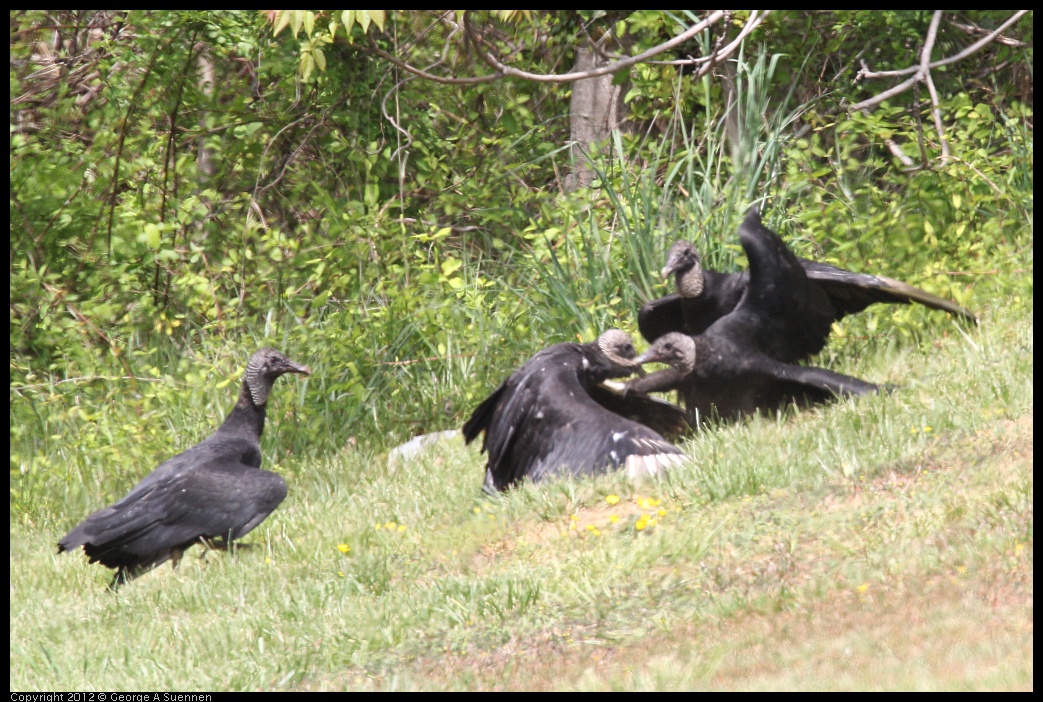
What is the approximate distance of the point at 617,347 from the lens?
17.9ft

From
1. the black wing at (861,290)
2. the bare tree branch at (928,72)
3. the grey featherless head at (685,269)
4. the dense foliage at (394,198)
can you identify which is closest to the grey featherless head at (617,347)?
the grey featherless head at (685,269)

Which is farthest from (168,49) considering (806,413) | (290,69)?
(806,413)

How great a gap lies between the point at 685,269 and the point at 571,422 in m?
1.32

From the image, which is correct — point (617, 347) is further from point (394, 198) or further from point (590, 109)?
point (590, 109)

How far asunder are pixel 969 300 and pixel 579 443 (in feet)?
9.10

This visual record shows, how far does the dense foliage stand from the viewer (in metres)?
6.85

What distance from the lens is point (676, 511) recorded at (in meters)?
4.19

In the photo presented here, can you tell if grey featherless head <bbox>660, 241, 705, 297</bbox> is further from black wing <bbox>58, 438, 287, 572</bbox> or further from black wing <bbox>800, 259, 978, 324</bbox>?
black wing <bbox>58, 438, 287, 572</bbox>

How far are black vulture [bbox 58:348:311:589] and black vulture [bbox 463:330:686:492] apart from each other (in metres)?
0.94

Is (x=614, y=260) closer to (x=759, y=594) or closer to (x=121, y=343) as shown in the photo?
(x=121, y=343)

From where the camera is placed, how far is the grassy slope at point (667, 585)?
322cm

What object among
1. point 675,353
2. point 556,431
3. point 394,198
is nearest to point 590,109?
point 394,198

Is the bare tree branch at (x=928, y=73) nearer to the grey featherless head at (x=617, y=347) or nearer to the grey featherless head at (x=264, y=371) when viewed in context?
the grey featherless head at (x=617, y=347)

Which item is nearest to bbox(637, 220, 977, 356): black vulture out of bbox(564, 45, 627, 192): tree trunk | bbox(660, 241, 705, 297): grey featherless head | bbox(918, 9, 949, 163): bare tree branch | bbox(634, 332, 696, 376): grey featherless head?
bbox(660, 241, 705, 297): grey featherless head
